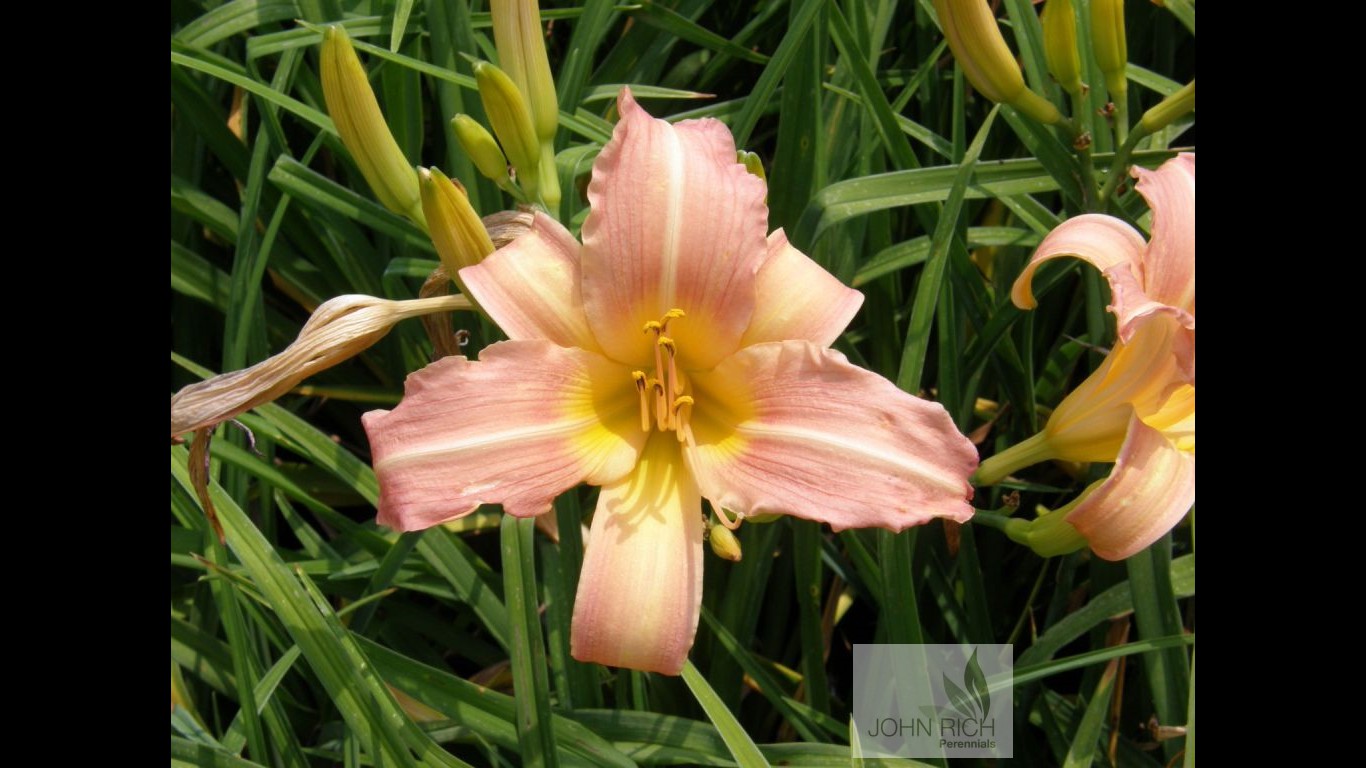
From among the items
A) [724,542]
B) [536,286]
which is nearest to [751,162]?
[536,286]

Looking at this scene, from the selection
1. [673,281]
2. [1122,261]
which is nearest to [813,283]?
[673,281]

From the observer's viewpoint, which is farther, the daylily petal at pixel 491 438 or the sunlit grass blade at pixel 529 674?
the sunlit grass blade at pixel 529 674

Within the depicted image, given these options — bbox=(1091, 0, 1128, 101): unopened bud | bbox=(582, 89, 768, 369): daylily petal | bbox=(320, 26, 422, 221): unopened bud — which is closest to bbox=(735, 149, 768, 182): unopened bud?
bbox=(582, 89, 768, 369): daylily petal

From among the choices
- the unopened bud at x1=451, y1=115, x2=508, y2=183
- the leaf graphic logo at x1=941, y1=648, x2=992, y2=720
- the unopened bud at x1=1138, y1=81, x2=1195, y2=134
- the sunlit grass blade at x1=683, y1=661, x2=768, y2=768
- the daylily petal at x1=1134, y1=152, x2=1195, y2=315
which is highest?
the unopened bud at x1=1138, y1=81, x2=1195, y2=134

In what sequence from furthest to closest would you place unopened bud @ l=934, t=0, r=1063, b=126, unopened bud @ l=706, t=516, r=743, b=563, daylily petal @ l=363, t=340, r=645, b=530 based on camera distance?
unopened bud @ l=934, t=0, r=1063, b=126
unopened bud @ l=706, t=516, r=743, b=563
daylily petal @ l=363, t=340, r=645, b=530

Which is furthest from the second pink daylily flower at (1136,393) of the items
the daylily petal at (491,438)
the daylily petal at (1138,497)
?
the daylily petal at (491,438)

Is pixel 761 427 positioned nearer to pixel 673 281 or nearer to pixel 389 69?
pixel 673 281

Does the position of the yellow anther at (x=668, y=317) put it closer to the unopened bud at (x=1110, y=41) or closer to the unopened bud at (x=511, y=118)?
the unopened bud at (x=511, y=118)

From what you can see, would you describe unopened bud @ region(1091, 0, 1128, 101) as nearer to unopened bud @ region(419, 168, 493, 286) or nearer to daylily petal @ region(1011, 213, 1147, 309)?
daylily petal @ region(1011, 213, 1147, 309)

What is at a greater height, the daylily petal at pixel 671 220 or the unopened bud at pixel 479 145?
the unopened bud at pixel 479 145
